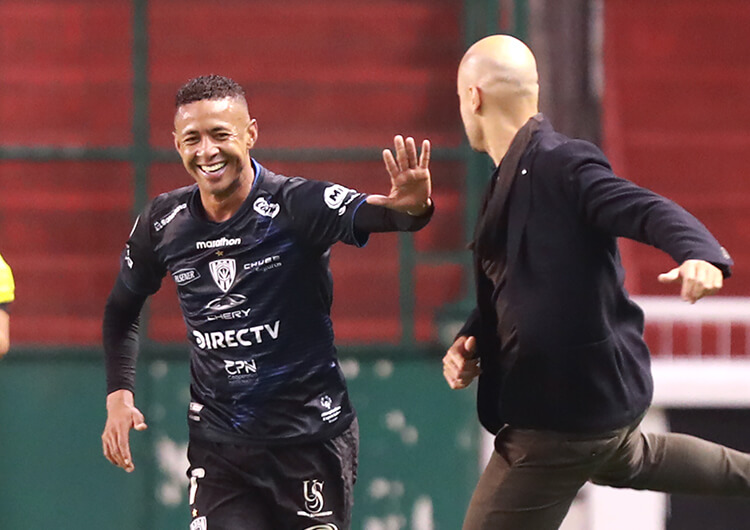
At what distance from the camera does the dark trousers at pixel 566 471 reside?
3424 millimetres

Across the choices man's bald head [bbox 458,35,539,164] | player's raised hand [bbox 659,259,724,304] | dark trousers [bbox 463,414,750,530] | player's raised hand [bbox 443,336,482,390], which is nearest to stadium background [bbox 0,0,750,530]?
dark trousers [bbox 463,414,750,530]

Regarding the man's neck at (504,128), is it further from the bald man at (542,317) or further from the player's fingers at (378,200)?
the player's fingers at (378,200)

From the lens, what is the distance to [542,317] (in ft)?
10.9

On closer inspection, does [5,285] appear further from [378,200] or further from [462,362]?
[462,362]

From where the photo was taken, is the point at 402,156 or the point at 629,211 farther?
the point at 402,156

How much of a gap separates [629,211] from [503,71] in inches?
23.9

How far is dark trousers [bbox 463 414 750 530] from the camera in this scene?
11.2 feet

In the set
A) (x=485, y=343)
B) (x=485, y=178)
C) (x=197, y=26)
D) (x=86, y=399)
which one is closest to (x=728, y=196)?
(x=485, y=178)

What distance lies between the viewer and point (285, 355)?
3.70 metres

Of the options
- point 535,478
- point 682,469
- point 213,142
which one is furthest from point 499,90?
point 682,469

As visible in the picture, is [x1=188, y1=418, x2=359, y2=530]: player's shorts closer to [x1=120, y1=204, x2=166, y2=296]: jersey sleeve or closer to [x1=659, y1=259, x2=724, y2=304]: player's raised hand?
[x1=120, y1=204, x2=166, y2=296]: jersey sleeve

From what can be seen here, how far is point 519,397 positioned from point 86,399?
280 cm

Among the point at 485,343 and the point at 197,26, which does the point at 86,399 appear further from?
the point at 485,343

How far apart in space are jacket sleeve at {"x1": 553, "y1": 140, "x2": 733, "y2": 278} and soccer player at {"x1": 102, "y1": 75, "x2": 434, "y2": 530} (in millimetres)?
647
